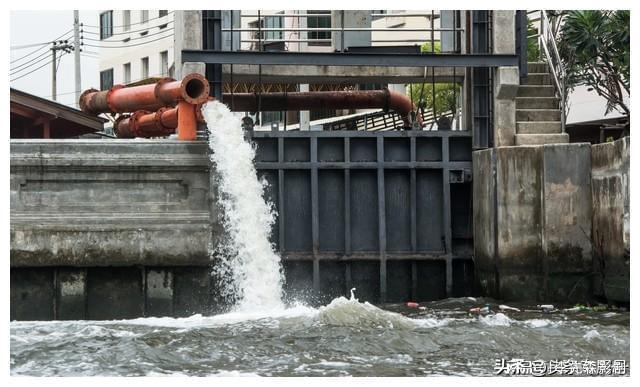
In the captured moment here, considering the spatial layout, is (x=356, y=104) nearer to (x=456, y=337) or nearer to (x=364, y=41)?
(x=364, y=41)

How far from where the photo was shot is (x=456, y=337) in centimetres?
1476

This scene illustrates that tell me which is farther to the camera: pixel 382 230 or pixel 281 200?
pixel 382 230

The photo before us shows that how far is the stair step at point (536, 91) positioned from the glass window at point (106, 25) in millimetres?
32875

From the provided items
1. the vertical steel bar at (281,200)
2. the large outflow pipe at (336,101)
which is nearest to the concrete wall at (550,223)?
the vertical steel bar at (281,200)

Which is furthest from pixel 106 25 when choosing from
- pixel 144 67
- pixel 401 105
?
pixel 401 105

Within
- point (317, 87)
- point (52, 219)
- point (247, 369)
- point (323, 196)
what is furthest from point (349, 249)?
point (317, 87)

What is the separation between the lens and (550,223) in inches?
724

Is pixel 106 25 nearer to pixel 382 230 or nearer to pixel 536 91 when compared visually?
pixel 536 91

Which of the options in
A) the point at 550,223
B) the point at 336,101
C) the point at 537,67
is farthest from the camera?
the point at 336,101

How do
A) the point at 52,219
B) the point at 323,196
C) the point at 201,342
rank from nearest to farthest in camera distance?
1. the point at 201,342
2. the point at 52,219
3. the point at 323,196

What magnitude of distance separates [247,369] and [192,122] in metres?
6.80

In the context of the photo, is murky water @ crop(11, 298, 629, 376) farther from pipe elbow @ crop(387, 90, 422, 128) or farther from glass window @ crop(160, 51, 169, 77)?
glass window @ crop(160, 51, 169, 77)

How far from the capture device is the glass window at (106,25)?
168 ft

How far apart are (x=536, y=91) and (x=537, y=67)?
0.80m
